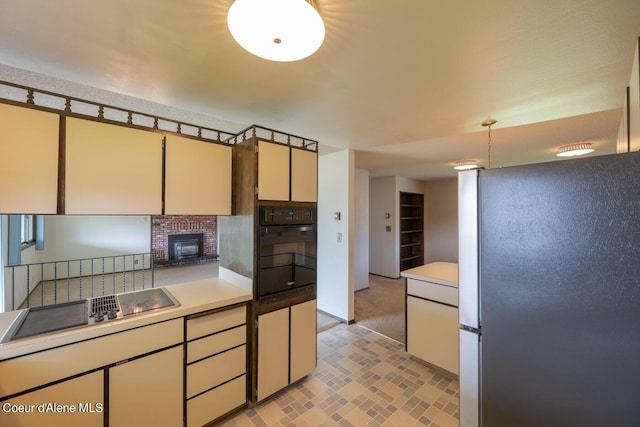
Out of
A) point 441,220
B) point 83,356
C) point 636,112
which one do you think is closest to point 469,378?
point 636,112

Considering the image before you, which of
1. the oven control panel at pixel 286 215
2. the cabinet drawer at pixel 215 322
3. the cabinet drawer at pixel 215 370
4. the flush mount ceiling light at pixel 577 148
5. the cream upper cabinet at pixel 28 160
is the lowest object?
the cabinet drawer at pixel 215 370

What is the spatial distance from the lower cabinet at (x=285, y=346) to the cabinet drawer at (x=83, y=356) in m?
0.66

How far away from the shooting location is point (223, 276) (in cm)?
244

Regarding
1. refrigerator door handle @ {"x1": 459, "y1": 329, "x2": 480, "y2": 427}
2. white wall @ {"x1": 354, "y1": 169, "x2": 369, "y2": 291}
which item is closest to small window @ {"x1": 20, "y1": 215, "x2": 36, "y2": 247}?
white wall @ {"x1": 354, "y1": 169, "x2": 369, "y2": 291}

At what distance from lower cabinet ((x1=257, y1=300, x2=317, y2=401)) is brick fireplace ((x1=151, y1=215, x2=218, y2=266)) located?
6.35m

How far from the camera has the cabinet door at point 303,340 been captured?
7.18 feet

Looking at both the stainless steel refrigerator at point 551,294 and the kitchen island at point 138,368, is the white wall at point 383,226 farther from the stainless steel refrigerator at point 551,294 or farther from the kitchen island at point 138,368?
the stainless steel refrigerator at point 551,294

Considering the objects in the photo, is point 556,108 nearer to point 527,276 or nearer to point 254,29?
point 527,276

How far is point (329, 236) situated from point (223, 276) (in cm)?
175

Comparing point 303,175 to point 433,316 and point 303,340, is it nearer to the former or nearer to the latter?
point 303,340

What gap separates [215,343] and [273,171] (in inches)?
55.0

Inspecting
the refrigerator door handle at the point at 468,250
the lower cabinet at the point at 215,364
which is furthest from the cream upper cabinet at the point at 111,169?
the refrigerator door handle at the point at 468,250

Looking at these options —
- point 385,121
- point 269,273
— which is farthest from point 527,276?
point 385,121

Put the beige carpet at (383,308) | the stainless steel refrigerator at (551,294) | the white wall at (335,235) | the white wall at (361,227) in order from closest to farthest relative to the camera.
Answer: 1. the stainless steel refrigerator at (551,294)
2. the beige carpet at (383,308)
3. the white wall at (335,235)
4. the white wall at (361,227)
